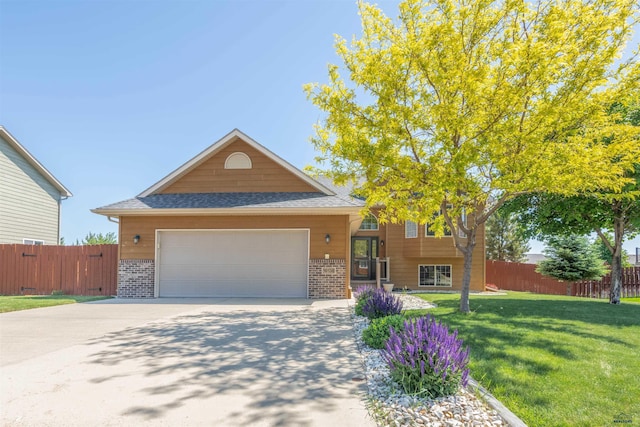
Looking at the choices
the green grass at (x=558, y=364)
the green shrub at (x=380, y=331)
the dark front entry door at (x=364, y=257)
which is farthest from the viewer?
the dark front entry door at (x=364, y=257)

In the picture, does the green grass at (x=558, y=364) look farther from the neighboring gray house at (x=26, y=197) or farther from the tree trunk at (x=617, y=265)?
the neighboring gray house at (x=26, y=197)

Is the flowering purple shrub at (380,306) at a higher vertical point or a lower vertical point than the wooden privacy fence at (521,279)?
higher

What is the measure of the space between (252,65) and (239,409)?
35.8ft

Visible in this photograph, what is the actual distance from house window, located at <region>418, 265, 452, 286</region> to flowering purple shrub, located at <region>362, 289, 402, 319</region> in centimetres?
1078

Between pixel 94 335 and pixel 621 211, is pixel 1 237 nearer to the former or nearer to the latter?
pixel 94 335

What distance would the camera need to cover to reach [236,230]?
41.4ft

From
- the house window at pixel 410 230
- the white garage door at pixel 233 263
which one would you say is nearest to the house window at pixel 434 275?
the house window at pixel 410 230

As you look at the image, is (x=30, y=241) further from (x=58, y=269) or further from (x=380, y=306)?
(x=380, y=306)

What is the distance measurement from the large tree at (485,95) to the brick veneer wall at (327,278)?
4204 millimetres

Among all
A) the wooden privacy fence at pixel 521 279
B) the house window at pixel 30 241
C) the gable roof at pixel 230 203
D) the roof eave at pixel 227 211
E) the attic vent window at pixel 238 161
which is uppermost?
the attic vent window at pixel 238 161

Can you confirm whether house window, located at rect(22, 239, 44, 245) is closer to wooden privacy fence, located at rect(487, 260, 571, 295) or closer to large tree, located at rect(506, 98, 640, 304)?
large tree, located at rect(506, 98, 640, 304)

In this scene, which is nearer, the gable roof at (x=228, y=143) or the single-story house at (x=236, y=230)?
the single-story house at (x=236, y=230)

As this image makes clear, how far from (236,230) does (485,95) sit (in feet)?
28.2

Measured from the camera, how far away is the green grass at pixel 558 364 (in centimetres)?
348
